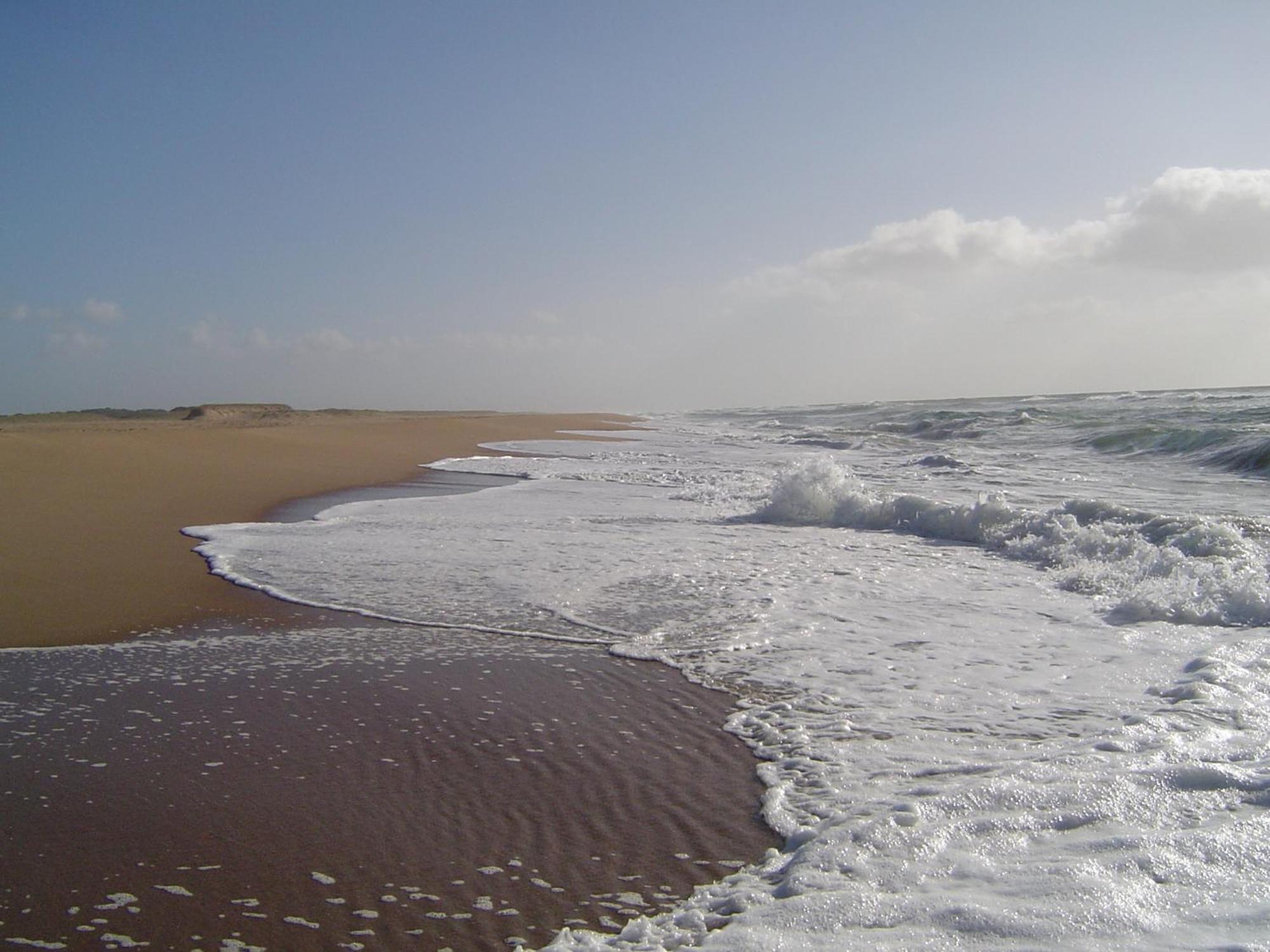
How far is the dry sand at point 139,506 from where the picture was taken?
234 inches

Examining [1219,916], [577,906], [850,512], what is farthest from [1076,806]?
[850,512]

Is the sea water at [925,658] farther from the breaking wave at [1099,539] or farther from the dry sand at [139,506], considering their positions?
the dry sand at [139,506]

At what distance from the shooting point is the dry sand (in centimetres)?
595

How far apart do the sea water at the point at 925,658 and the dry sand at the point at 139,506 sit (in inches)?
26.1

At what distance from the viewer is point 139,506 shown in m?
10.4

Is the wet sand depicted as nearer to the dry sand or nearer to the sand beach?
the sand beach

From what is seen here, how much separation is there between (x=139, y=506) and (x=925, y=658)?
908 centimetres

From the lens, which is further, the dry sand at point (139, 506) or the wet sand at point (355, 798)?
the dry sand at point (139, 506)

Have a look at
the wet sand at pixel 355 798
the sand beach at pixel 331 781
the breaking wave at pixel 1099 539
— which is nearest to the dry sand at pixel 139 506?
the sand beach at pixel 331 781

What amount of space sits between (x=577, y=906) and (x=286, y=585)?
4837 mm

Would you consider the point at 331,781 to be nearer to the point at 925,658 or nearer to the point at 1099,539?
the point at 925,658

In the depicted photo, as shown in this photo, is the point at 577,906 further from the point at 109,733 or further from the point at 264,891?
the point at 109,733

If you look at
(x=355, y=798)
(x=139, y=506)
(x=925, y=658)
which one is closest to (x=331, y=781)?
(x=355, y=798)

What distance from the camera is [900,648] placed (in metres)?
5.11
